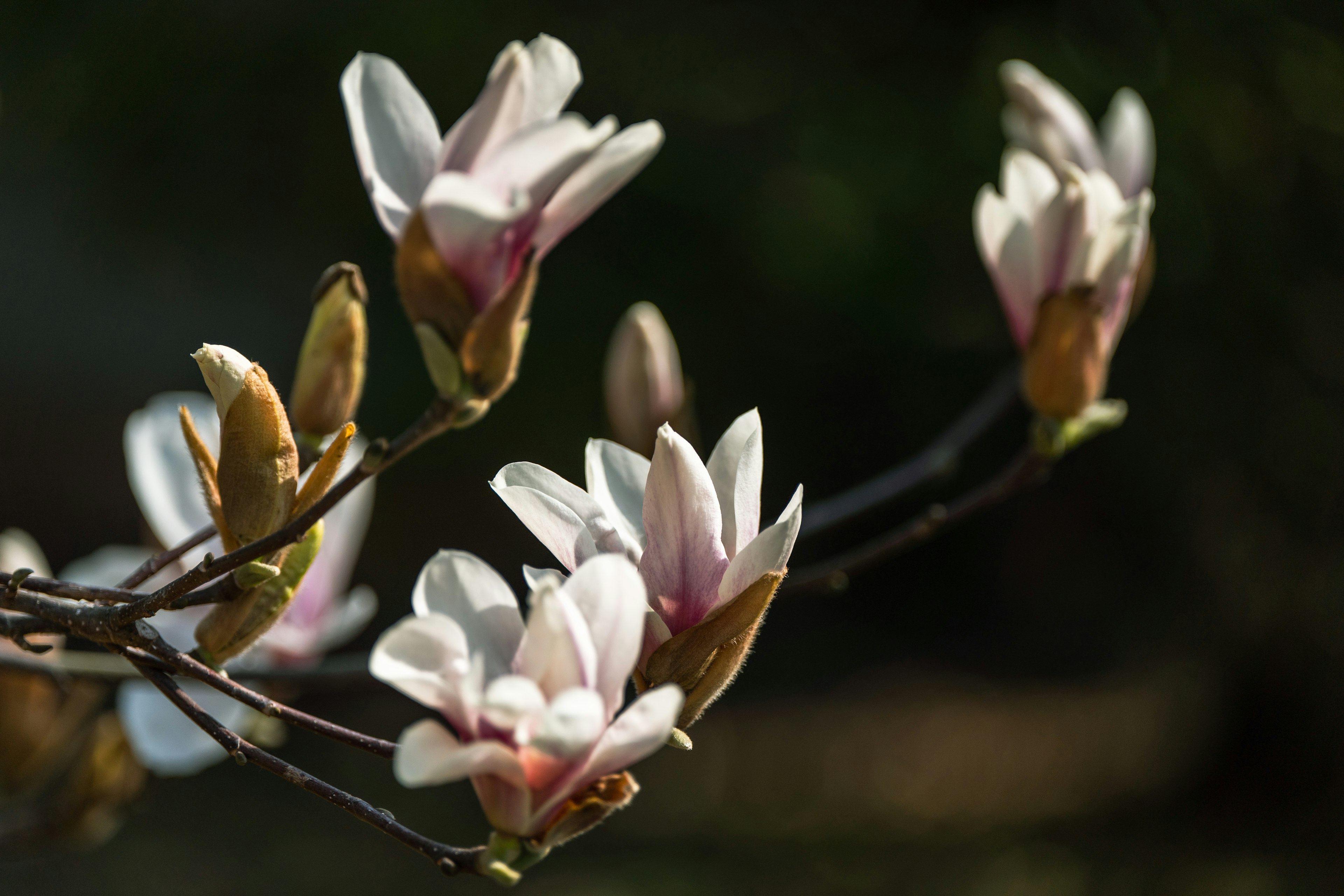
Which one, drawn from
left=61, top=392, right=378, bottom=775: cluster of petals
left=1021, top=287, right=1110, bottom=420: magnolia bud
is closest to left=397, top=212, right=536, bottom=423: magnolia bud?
left=61, top=392, right=378, bottom=775: cluster of petals

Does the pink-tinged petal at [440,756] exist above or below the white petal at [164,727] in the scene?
above

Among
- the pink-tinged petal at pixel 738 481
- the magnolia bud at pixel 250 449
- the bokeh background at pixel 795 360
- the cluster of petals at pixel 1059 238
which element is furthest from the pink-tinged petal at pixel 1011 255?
the bokeh background at pixel 795 360

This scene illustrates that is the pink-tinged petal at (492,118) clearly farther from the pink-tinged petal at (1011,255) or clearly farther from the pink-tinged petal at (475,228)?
the pink-tinged petal at (1011,255)

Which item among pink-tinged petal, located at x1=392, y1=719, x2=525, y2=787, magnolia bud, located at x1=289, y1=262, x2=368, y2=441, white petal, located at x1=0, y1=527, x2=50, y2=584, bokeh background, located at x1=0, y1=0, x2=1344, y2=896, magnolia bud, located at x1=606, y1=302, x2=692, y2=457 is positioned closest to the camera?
pink-tinged petal, located at x1=392, y1=719, x2=525, y2=787

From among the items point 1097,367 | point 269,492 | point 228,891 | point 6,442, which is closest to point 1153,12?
point 1097,367

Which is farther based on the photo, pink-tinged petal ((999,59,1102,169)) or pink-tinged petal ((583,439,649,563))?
pink-tinged petal ((999,59,1102,169))

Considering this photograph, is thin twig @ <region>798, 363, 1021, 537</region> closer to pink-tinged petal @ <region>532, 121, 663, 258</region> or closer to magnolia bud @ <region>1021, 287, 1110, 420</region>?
magnolia bud @ <region>1021, 287, 1110, 420</region>

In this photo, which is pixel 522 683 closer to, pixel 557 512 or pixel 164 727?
pixel 557 512

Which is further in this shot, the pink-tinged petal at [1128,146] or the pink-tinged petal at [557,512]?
the pink-tinged petal at [1128,146]
